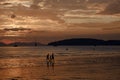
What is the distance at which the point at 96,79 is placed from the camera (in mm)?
34969

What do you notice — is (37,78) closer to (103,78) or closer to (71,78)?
(71,78)

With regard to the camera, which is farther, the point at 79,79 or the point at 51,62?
the point at 51,62

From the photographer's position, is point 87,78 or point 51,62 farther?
point 51,62

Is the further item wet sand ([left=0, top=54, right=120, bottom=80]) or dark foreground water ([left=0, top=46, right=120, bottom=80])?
dark foreground water ([left=0, top=46, right=120, bottom=80])

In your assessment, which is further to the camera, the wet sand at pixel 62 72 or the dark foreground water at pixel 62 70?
the dark foreground water at pixel 62 70

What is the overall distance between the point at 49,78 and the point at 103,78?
700 centimetres

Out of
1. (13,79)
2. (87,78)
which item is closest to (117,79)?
(87,78)

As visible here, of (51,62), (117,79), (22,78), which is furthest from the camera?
(51,62)

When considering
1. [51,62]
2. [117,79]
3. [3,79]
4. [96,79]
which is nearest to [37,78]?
[3,79]

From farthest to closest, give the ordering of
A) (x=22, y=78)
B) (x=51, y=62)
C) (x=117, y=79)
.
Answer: (x=51, y=62) → (x=22, y=78) → (x=117, y=79)

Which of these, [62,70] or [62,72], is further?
[62,70]

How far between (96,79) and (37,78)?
7.73m

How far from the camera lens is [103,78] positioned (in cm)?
3556

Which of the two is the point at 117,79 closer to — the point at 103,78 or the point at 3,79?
the point at 103,78
